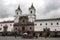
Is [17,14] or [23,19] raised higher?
[17,14]

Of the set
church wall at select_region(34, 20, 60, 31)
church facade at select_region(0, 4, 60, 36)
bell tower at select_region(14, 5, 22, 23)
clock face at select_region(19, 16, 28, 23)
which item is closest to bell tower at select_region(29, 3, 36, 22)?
church facade at select_region(0, 4, 60, 36)

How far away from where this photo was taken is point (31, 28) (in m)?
55.7

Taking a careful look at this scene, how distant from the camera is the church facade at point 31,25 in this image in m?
51.6

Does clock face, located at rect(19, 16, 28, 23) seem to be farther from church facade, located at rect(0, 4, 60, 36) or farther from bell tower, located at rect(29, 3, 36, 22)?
bell tower, located at rect(29, 3, 36, 22)

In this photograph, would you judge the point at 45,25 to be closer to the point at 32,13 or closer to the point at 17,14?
the point at 32,13

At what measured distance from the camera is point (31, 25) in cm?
5584

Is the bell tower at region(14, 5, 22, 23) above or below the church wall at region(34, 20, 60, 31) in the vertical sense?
above

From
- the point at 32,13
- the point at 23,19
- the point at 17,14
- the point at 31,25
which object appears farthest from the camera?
the point at 17,14

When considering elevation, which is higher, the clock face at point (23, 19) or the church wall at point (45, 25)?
the clock face at point (23, 19)

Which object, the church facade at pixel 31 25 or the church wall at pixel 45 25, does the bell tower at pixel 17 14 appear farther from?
the church wall at pixel 45 25

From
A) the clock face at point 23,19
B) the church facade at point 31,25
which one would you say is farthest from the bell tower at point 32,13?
the clock face at point 23,19

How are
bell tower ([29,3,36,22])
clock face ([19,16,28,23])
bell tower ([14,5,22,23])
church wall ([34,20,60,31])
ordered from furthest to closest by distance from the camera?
bell tower ([14,5,22,23])
clock face ([19,16,28,23])
bell tower ([29,3,36,22])
church wall ([34,20,60,31])

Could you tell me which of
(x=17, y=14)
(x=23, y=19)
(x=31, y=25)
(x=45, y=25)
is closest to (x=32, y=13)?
(x=23, y=19)

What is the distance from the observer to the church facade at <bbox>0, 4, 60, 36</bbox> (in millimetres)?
51641
